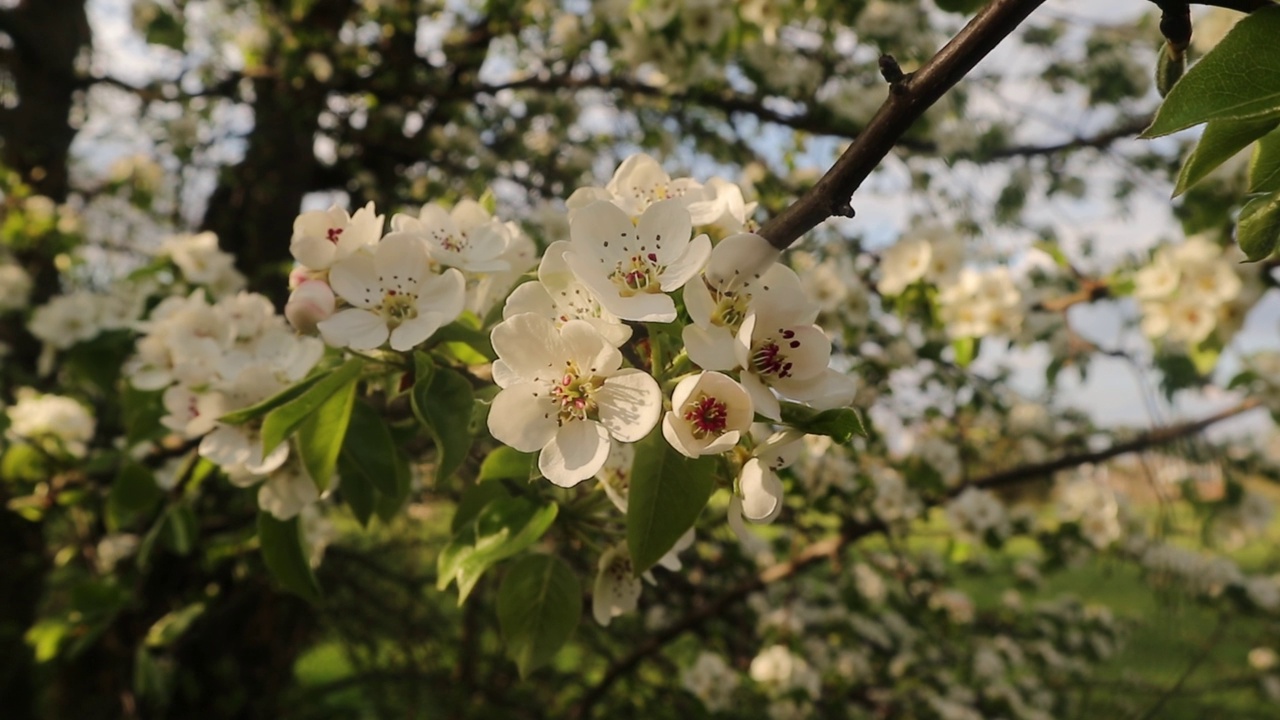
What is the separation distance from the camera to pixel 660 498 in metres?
0.65

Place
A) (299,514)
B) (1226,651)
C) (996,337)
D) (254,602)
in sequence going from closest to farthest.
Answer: (299,514) → (996,337) → (254,602) → (1226,651)

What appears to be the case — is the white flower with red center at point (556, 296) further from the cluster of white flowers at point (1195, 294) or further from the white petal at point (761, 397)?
the cluster of white flowers at point (1195, 294)

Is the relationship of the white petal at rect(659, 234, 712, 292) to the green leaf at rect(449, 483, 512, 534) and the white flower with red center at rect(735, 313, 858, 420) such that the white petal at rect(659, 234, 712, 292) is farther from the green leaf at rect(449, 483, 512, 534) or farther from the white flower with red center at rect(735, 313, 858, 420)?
the green leaf at rect(449, 483, 512, 534)

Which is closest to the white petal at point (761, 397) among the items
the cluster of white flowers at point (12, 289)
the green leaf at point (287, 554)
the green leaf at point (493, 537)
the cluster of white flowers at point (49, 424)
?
the green leaf at point (493, 537)

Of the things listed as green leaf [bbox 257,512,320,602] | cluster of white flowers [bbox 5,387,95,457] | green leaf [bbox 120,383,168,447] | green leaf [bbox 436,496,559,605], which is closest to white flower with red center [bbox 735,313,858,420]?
green leaf [bbox 436,496,559,605]

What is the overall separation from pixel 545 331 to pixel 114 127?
11.6 feet

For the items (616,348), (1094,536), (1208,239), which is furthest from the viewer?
(1094,536)

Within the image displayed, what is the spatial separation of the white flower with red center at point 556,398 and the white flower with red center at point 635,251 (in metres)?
0.06

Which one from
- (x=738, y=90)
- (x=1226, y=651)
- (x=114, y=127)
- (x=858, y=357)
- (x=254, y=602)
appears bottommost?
(x=1226, y=651)

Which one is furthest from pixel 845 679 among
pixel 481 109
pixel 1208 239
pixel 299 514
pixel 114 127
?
pixel 114 127

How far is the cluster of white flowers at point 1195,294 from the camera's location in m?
1.69

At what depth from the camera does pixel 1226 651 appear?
238 inches

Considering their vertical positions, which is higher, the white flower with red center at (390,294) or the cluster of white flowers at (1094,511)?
the white flower with red center at (390,294)

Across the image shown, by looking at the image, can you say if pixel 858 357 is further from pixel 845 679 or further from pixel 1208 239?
pixel 845 679
